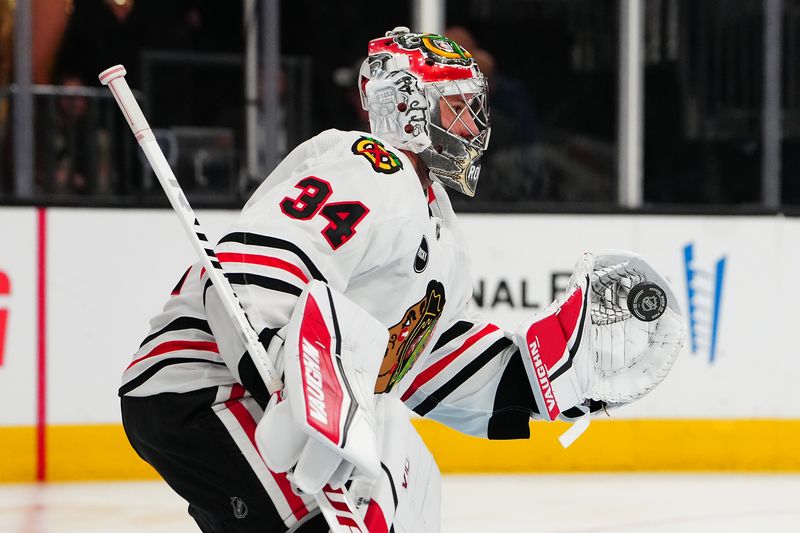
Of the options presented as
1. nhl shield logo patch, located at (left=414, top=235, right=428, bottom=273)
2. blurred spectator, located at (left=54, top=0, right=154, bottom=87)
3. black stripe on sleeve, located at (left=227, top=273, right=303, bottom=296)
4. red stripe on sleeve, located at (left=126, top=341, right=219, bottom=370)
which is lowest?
red stripe on sleeve, located at (left=126, top=341, right=219, bottom=370)

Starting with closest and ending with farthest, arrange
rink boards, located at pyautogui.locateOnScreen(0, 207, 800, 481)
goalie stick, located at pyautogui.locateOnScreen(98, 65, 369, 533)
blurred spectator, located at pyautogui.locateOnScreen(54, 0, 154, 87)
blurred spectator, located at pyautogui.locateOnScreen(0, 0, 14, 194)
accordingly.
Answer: goalie stick, located at pyautogui.locateOnScreen(98, 65, 369, 533), rink boards, located at pyautogui.locateOnScreen(0, 207, 800, 481), blurred spectator, located at pyautogui.locateOnScreen(0, 0, 14, 194), blurred spectator, located at pyautogui.locateOnScreen(54, 0, 154, 87)

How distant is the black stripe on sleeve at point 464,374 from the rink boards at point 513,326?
1967 millimetres

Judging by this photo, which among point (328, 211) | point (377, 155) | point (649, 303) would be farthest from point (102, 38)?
point (328, 211)

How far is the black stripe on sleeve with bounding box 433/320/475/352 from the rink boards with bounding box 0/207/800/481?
1980mm

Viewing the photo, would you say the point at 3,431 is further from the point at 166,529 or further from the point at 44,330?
the point at 166,529

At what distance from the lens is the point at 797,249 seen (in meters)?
4.19

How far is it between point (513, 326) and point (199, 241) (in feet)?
8.43

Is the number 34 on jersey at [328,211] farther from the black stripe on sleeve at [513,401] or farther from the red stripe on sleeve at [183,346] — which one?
the black stripe on sleeve at [513,401]

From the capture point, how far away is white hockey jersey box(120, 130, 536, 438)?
→ 1496 millimetres

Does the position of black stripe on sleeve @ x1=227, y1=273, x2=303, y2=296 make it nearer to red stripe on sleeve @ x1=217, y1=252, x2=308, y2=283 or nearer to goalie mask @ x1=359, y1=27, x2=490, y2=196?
red stripe on sleeve @ x1=217, y1=252, x2=308, y2=283

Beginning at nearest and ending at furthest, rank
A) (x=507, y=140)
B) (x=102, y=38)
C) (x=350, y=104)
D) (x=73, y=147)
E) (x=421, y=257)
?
(x=421, y=257) → (x=73, y=147) → (x=102, y=38) → (x=350, y=104) → (x=507, y=140)

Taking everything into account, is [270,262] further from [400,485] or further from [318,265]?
[400,485]

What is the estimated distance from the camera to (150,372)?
1.60 metres

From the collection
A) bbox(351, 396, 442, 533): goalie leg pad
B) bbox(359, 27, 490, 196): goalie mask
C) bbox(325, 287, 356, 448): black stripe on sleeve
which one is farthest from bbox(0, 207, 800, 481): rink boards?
bbox(325, 287, 356, 448): black stripe on sleeve
